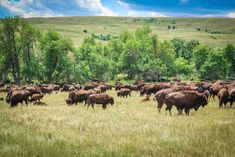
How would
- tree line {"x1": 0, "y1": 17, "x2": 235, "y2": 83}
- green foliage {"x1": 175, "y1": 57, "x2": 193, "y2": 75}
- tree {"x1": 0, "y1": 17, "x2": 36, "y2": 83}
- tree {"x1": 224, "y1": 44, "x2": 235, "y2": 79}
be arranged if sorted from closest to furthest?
1. tree {"x1": 0, "y1": 17, "x2": 36, "y2": 83}
2. tree line {"x1": 0, "y1": 17, "x2": 235, "y2": 83}
3. tree {"x1": 224, "y1": 44, "x2": 235, "y2": 79}
4. green foliage {"x1": 175, "y1": 57, "x2": 193, "y2": 75}

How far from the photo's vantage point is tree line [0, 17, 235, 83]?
63500mm

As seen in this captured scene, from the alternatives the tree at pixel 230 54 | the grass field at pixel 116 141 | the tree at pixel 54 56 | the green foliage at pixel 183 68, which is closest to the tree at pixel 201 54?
the green foliage at pixel 183 68

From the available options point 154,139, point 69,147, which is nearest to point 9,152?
point 69,147

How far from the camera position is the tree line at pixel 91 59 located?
63.5 metres

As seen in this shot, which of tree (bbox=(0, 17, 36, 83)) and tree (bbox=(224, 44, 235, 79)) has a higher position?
tree (bbox=(0, 17, 36, 83))

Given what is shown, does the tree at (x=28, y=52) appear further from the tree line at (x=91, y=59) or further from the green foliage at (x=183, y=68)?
the green foliage at (x=183, y=68)

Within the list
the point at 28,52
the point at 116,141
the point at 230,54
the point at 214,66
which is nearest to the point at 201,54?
the point at 214,66

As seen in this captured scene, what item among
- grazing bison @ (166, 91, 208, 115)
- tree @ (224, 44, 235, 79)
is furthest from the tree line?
grazing bison @ (166, 91, 208, 115)

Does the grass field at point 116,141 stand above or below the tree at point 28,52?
below

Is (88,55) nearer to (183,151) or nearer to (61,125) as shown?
(61,125)

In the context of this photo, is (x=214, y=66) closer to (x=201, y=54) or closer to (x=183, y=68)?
(x=201, y=54)

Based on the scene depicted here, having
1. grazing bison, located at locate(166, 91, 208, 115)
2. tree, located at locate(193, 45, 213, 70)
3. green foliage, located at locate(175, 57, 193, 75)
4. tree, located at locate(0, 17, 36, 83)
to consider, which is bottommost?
green foliage, located at locate(175, 57, 193, 75)

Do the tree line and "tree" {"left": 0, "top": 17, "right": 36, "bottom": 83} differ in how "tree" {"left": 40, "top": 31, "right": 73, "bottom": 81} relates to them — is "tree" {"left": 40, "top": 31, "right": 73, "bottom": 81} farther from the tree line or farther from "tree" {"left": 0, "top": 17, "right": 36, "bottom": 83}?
"tree" {"left": 0, "top": 17, "right": 36, "bottom": 83}

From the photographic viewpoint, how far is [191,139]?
37.3ft
